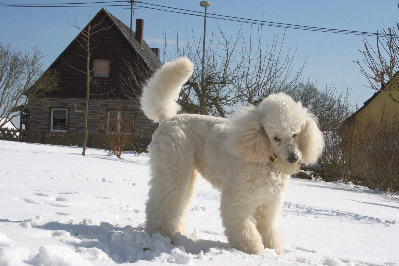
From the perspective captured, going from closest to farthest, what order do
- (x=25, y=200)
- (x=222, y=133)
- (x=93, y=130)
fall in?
(x=222, y=133)
(x=25, y=200)
(x=93, y=130)

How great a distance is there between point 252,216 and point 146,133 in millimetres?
16389

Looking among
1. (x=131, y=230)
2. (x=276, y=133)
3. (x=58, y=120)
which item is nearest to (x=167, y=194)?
(x=131, y=230)

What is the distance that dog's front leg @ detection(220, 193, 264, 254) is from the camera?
9.88 ft

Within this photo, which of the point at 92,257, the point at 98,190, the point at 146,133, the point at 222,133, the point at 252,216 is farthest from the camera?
the point at 146,133

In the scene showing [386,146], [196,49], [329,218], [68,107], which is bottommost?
[329,218]

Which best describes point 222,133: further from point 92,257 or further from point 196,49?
point 196,49

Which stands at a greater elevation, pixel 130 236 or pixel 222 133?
pixel 222 133

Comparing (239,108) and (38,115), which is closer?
(239,108)

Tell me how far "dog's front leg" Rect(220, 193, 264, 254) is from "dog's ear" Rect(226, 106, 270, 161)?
41cm

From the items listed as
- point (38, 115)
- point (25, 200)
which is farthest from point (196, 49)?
point (38, 115)

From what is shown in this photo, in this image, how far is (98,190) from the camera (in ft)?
17.9

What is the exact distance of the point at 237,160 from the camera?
320 centimetres

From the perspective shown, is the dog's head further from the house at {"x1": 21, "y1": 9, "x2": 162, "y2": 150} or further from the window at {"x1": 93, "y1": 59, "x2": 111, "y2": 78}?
the window at {"x1": 93, "y1": 59, "x2": 111, "y2": 78}

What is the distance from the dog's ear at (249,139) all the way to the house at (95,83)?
53.5ft
